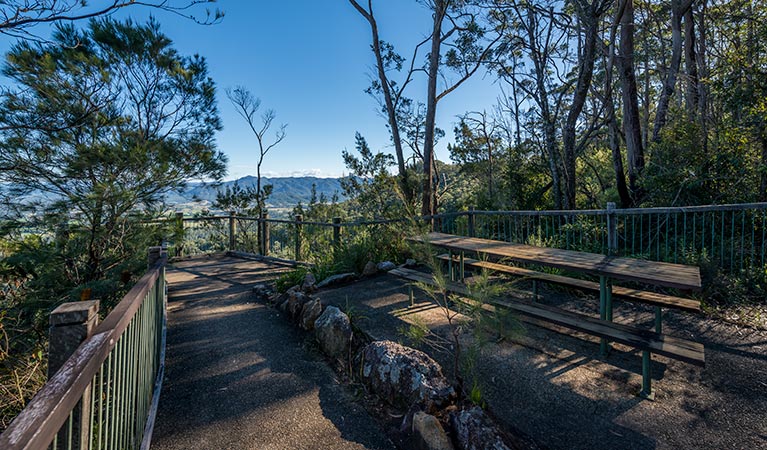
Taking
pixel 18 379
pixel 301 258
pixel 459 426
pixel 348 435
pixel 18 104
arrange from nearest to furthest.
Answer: pixel 459 426 < pixel 348 435 < pixel 18 379 < pixel 18 104 < pixel 301 258

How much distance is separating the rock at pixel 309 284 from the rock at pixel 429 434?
132 inches

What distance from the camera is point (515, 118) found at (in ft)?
38.7

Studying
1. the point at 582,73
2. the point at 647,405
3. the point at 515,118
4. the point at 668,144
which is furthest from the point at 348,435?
the point at 515,118

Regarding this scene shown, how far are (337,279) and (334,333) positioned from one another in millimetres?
2124

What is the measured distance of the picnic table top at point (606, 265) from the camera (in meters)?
2.54

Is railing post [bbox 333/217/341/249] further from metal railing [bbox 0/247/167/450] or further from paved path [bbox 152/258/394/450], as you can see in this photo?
metal railing [bbox 0/247/167/450]

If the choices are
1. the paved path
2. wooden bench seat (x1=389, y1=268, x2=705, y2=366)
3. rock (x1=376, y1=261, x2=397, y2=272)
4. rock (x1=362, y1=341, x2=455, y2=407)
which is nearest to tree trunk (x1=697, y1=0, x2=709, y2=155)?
wooden bench seat (x1=389, y1=268, x2=705, y2=366)

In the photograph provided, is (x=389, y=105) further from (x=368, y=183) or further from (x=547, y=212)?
(x=547, y=212)

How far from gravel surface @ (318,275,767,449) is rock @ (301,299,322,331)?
559 millimetres

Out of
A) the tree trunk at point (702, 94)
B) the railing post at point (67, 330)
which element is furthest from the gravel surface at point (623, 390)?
the tree trunk at point (702, 94)

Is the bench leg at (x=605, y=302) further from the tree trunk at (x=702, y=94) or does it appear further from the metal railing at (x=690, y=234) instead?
the tree trunk at (x=702, y=94)

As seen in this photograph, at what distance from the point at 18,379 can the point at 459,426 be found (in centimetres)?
317

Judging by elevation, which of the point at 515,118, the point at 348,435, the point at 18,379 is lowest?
the point at 348,435

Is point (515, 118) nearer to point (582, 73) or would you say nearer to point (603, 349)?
point (582, 73)
